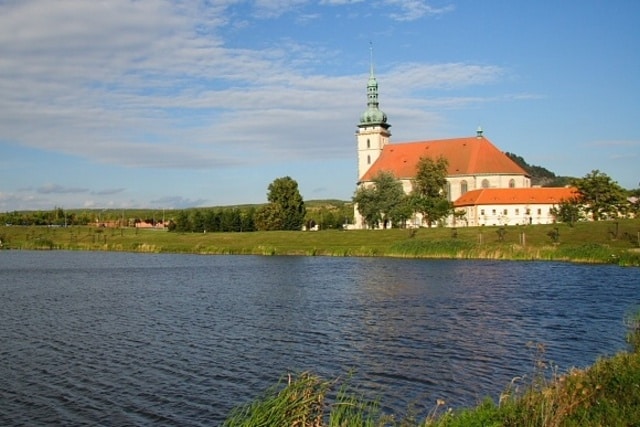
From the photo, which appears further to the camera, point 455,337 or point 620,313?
→ point 620,313

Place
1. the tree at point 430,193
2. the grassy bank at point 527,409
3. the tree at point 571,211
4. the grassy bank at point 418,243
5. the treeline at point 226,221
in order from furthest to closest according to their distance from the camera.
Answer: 1. the treeline at point 226,221
2. the tree at point 430,193
3. the tree at point 571,211
4. the grassy bank at point 418,243
5. the grassy bank at point 527,409

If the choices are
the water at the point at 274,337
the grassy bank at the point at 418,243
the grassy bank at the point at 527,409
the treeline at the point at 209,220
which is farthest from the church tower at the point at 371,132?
the grassy bank at the point at 527,409

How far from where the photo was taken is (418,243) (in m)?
63.5

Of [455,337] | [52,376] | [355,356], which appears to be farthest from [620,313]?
[52,376]

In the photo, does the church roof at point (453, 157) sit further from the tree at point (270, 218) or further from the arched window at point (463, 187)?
the tree at point (270, 218)

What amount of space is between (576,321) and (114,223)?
141699 millimetres

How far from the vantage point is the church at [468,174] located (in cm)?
10231

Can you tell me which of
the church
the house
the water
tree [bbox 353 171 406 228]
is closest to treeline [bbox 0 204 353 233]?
the church

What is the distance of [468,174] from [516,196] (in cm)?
1067

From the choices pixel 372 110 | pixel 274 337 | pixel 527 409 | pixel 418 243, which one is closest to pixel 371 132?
pixel 372 110

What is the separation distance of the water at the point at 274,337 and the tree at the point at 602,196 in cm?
4443

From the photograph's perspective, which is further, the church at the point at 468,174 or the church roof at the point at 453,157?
the church roof at the point at 453,157

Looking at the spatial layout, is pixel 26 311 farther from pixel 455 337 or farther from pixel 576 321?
pixel 576 321

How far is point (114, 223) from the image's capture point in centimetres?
15475
